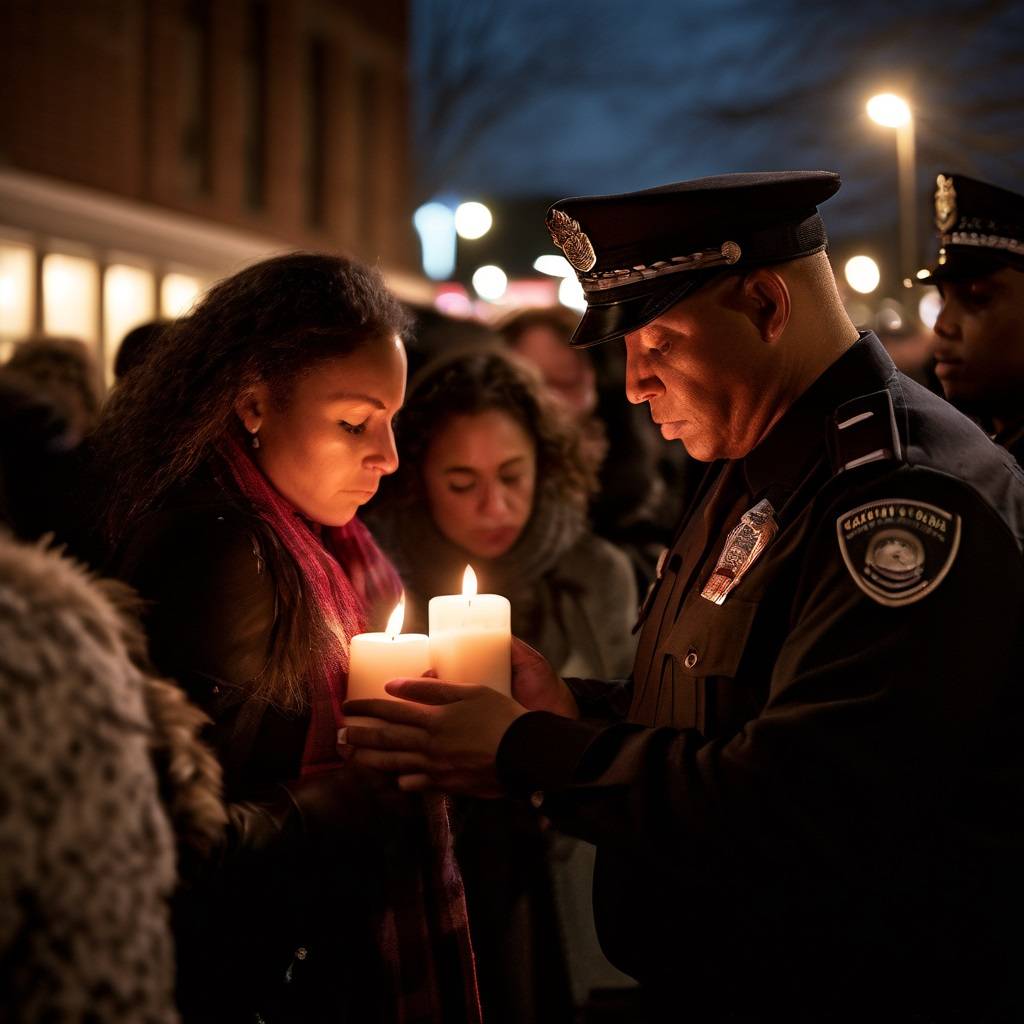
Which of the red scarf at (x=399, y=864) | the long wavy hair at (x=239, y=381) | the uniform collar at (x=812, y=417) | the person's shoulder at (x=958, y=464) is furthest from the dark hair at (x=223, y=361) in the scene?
the person's shoulder at (x=958, y=464)

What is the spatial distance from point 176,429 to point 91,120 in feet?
45.1

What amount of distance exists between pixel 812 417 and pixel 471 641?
0.78 m

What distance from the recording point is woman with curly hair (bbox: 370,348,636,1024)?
3.50 m

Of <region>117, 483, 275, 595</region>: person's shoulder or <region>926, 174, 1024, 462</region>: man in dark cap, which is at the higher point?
<region>926, 174, 1024, 462</region>: man in dark cap

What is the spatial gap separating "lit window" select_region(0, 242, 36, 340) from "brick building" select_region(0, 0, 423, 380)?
0.06 feet

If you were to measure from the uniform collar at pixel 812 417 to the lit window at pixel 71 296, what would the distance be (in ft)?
39.3

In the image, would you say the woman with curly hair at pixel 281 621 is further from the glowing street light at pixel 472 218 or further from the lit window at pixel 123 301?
the glowing street light at pixel 472 218

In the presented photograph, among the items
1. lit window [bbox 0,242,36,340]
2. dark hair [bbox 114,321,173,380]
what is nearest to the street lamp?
lit window [bbox 0,242,36,340]

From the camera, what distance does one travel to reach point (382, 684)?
2.13 m

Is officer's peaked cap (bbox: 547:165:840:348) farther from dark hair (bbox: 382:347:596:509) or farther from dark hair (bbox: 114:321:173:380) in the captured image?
dark hair (bbox: 114:321:173:380)

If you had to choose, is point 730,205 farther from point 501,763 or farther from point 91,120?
point 91,120

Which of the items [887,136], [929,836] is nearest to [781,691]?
[929,836]

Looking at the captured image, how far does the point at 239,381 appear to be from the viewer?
2.39 meters

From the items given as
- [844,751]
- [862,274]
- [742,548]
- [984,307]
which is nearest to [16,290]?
[862,274]
